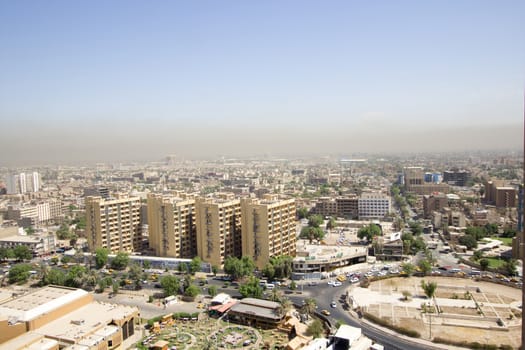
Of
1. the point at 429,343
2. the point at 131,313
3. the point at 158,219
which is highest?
the point at 158,219

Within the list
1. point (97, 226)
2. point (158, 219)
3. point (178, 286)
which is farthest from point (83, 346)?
point (97, 226)

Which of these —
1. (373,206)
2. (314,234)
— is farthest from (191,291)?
(373,206)

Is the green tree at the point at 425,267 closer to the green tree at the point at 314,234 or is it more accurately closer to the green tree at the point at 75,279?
the green tree at the point at 314,234

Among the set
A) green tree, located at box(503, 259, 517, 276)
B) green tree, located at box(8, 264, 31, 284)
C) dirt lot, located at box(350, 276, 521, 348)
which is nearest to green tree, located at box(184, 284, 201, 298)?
dirt lot, located at box(350, 276, 521, 348)

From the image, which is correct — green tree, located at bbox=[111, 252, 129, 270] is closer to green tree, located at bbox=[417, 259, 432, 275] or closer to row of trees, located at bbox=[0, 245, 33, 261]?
row of trees, located at bbox=[0, 245, 33, 261]

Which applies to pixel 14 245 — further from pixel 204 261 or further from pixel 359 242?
pixel 359 242

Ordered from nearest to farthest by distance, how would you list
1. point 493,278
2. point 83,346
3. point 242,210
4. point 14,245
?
point 83,346 < point 493,278 < point 242,210 < point 14,245
